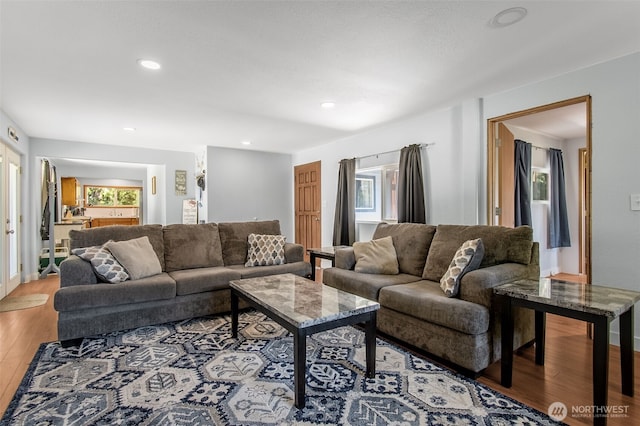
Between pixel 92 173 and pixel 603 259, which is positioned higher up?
pixel 92 173

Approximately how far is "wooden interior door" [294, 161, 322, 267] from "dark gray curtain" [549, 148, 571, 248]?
3713mm

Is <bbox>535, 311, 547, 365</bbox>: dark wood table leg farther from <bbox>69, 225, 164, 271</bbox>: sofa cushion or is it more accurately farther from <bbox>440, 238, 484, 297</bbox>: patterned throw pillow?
<bbox>69, 225, 164, 271</bbox>: sofa cushion

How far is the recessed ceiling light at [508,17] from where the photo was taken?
1924 millimetres

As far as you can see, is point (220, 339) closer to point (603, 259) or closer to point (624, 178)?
point (603, 259)

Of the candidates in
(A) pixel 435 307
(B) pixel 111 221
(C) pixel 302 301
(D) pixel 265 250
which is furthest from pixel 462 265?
(B) pixel 111 221

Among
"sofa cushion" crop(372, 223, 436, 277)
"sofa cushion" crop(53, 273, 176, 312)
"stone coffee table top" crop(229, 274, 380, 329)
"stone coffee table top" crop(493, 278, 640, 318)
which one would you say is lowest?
"sofa cushion" crop(53, 273, 176, 312)

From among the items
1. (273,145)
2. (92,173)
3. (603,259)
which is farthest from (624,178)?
(92,173)

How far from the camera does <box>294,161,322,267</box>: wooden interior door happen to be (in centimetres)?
615

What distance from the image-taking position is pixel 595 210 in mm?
2715

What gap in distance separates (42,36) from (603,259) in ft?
14.6

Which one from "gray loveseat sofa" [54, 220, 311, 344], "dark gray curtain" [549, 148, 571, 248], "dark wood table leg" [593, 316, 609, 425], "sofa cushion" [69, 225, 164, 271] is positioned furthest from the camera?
"dark gray curtain" [549, 148, 571, 248]

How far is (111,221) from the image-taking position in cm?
966

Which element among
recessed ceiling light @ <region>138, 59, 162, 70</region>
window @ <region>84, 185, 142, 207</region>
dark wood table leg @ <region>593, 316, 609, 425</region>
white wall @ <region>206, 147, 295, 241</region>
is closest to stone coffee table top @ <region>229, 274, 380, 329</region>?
dark wood table leg @ <region>593, 316, 609, 425</region>

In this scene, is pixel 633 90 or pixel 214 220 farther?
pixel 214 220
